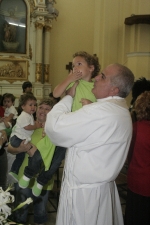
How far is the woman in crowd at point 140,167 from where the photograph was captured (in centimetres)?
305

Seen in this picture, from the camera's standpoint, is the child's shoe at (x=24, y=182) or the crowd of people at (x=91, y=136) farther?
the child's shoe at (x=24, y=182)

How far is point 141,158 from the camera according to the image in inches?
121

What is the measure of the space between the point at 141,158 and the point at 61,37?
321 inches

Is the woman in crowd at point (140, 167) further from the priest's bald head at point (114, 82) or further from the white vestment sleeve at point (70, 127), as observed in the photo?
the white vestment sleeve at point (70, 127)

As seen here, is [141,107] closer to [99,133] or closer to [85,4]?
[99,133]

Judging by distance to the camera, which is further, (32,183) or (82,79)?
(32,183)

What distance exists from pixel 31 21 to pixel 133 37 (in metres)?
3.25

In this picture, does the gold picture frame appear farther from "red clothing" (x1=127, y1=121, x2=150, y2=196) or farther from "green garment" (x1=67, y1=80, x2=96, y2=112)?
"green garment" (x1=67, y1=80, x2=96, y2=112)

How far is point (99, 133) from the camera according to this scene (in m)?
2.06

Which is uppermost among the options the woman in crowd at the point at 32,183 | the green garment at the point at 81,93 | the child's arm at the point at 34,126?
the green garment at the point at 81,93

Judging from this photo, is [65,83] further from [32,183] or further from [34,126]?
[32,183]

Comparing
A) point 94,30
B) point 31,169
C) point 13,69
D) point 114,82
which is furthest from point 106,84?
point 94,30

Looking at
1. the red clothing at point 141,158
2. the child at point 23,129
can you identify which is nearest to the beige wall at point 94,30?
the child at point 23,129

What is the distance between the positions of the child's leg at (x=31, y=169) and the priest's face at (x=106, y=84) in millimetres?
1276
